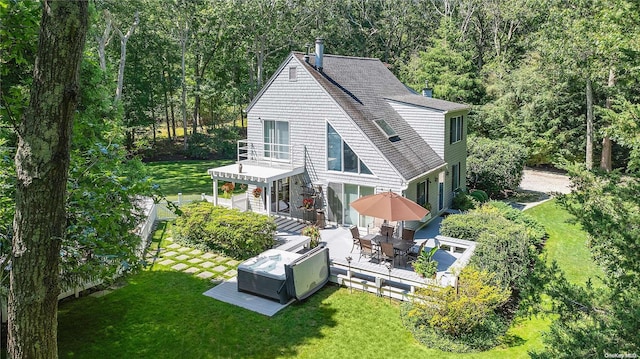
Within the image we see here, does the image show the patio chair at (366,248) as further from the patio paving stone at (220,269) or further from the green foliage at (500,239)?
the patio paving stone at (220,269)

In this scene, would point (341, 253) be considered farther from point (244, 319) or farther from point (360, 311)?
point (244, 319)

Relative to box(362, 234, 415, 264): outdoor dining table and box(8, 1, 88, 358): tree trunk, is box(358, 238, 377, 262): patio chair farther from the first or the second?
box(8, 1, 88, 358): tree trunk

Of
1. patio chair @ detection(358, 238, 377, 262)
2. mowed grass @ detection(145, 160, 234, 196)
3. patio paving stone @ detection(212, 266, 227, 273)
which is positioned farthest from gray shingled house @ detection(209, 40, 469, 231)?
mowed grass @ detection(145, 160, 234, 196)

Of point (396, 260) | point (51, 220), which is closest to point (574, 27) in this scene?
point (396, 260)

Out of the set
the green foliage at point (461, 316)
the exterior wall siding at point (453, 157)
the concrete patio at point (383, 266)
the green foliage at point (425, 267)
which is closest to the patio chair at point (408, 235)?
the concrete patio at point (383, 266)

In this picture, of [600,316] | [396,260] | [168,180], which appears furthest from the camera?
[168,180]

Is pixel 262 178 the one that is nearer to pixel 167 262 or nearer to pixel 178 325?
pixel 167 262
